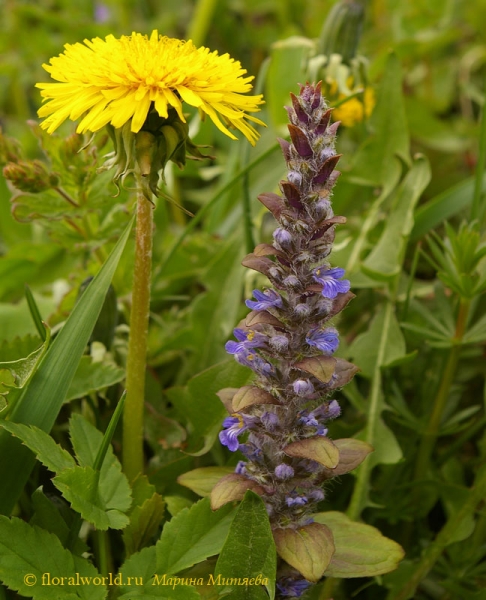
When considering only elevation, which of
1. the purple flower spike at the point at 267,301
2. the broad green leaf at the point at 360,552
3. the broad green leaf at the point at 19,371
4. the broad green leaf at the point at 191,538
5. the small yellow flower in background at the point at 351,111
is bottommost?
the broad green leaf at the point at 360,552

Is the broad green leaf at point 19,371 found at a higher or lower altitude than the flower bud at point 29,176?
lower

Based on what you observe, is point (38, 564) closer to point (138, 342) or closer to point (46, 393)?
point (46, 393)

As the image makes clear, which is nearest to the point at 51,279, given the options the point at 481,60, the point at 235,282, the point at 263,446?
the point at 235,282

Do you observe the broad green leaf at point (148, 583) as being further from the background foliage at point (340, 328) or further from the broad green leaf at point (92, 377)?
the broad green leaf at point (92, 377)

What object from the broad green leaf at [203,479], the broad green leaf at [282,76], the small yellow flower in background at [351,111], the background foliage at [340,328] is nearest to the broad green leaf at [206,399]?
the background foliage at [340,328]

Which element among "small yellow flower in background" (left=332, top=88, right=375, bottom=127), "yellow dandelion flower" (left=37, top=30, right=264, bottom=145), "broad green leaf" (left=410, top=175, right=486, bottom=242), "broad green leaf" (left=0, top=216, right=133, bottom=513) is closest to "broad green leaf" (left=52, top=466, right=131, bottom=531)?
"broad green leaf" (left=0, top=216, right=133, bottom=513)

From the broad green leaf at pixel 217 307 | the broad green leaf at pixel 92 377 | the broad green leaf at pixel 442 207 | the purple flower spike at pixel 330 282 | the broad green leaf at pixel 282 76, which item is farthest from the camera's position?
the broad green leaf at pixel 282 76
